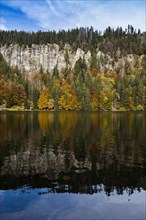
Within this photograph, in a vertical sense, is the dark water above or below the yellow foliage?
below

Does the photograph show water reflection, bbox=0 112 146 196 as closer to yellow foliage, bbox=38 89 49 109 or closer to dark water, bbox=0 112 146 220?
dark water, bbox=0 112 146 220

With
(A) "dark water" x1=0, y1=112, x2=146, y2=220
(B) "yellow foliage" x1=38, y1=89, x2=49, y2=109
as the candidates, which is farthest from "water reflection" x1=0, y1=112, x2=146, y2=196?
(B) "yellow foliage" x1=38, y1=89, x2=49, y2=109

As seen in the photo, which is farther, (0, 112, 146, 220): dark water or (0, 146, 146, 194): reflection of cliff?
(0, 146, 146, 194): reflection of cliff

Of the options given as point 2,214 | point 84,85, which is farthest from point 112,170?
point 84,85

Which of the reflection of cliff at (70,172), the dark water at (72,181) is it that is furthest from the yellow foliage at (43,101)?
the reflection of cliff at (70,172)

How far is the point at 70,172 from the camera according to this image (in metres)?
28.3

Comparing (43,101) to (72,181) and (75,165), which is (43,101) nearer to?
(75,165)

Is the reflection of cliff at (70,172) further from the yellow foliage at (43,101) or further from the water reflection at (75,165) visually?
the yellow foliage at (43,101)

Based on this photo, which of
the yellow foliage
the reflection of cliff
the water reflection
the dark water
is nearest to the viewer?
the dark water

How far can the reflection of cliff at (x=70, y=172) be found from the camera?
79.8 feet

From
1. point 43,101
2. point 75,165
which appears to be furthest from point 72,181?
point 43,101

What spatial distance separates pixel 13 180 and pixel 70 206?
7411 millimetres

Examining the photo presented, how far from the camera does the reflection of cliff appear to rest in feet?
79.8

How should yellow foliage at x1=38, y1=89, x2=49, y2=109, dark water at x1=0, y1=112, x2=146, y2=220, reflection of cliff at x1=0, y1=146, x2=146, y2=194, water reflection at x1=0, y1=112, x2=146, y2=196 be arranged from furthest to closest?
1. yellow foliage at x1=38, y1=89, x2=49, y2=109
2. water reflection at x1=0, y1=112, x2=146, y2=196
3. reflection of cliff at x1=0, y1=146, x2=146, y2=194
4. dark water at x1=0, y1=112, x2=146, y2=220
